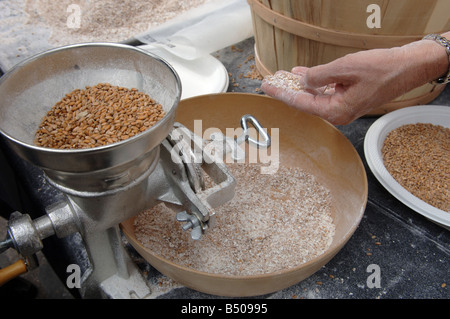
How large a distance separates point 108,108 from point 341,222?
61 centimetres

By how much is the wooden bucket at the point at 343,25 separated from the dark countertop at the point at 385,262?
0.42 m

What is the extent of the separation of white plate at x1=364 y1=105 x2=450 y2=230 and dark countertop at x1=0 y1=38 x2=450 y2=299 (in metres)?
0.07

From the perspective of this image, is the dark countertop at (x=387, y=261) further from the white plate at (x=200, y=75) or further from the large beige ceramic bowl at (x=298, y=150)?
the white plate at (x=200, y=75)

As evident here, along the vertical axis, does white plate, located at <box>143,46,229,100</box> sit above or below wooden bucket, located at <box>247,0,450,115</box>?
below

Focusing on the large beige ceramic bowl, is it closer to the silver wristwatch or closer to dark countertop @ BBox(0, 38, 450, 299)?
dark countertop @ BBox(0, 38, 450, 299)

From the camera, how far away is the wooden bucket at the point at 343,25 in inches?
37.2

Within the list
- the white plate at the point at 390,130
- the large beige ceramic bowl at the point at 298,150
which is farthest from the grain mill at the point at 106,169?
the white plate at the point at 390,130

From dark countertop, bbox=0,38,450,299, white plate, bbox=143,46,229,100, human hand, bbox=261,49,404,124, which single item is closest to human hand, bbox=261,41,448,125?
human hand, bbox=261,49,404,124

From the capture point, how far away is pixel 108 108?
2.08ft

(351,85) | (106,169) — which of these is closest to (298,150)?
(351,85)

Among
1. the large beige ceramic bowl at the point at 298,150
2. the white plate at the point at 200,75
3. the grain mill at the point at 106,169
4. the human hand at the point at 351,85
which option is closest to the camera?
the grain mill at the point at 106,169

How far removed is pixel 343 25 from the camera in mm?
1001

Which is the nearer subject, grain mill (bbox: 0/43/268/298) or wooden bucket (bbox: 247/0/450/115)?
grain mill (bbox: 0/43/268/298)

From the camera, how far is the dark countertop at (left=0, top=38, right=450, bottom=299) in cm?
80
